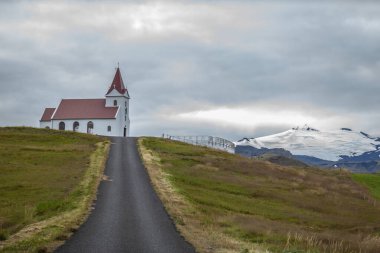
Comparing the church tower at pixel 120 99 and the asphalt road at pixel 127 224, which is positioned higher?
the church tower at pixel 120 99

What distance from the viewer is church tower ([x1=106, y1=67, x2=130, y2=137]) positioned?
131250 mm

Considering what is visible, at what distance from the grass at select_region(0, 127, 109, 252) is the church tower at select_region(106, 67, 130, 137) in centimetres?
4226

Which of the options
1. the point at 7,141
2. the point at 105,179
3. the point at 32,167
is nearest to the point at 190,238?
the point at 105,179

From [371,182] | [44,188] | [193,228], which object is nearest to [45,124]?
[371,182]

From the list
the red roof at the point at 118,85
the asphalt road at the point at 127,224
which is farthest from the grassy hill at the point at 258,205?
the red roof at the point at 118,85

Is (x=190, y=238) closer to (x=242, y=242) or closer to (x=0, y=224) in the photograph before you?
(x=242, y=242)

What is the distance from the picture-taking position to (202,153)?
270ft

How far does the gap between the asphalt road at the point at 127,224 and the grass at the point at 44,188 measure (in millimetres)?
910

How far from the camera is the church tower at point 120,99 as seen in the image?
131m

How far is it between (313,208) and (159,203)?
2072 cm

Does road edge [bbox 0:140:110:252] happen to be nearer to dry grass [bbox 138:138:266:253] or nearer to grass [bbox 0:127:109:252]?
grass [bbox 0:127:109:252]

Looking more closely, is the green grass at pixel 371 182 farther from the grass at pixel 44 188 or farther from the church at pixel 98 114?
the church at pixel 98 114

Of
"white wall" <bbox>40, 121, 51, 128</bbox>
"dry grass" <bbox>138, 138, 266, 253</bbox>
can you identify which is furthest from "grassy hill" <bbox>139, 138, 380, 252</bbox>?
"white wall" <bbox>40, 121, 51, 128</bbox>

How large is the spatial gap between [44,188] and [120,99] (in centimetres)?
8925
